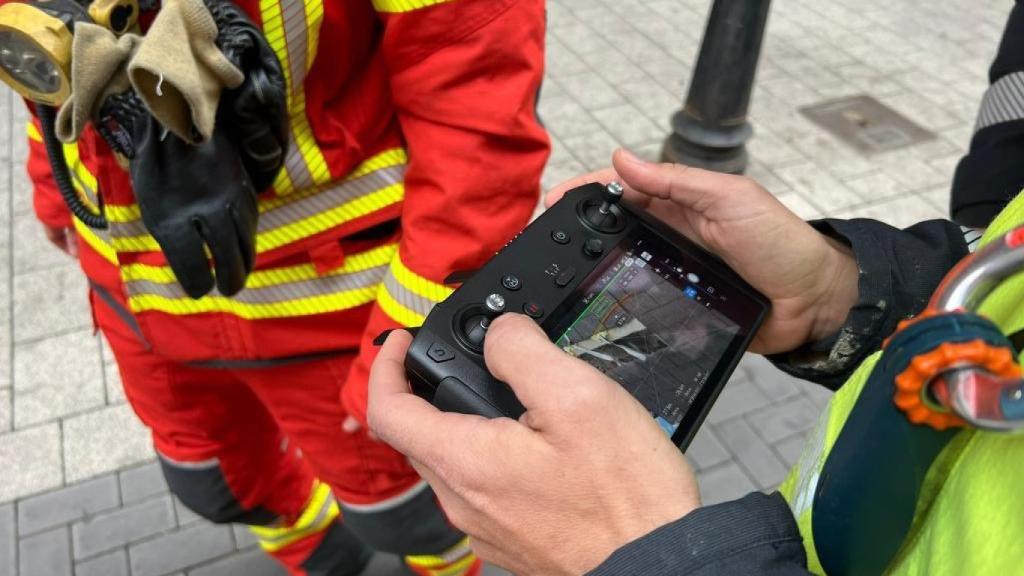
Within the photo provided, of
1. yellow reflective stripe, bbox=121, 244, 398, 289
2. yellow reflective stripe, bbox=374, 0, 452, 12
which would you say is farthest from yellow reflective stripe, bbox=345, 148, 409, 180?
yellow reflective stripe, bbox=374, 0, 452, 12

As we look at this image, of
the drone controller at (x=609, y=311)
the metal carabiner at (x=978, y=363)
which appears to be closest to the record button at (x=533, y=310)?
the drone controller at (x=609, y=311)

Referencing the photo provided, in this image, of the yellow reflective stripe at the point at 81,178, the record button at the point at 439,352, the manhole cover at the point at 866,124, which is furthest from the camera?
the manhole cover at the point at 866,124

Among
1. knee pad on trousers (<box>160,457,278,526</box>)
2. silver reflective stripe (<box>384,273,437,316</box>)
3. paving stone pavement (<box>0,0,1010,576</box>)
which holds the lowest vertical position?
paving stone pavement (<box>0,0,1010,576</box>)

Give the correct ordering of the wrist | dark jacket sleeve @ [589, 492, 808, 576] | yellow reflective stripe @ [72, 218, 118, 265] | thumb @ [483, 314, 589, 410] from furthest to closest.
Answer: yellow reflective stripe @ [72, 218, 118, 265] → the wrist → thumb @ [483, 314, 589, 410] → dark jacket sleeve @ [589, 492, 808, 576]

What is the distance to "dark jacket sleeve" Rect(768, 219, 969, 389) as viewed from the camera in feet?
3.08

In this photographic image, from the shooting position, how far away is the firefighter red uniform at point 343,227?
1.12m

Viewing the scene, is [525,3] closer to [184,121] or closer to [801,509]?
[184,121]

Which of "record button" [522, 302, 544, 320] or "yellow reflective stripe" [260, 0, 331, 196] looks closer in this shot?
"record button" [522, 302, 544, 320]

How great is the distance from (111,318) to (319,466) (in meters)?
0.47

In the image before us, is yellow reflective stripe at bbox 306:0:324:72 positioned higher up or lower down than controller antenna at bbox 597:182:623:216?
higher up

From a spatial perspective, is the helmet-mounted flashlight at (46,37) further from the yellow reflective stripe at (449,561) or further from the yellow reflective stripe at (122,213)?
the yellow reflective stripe at (449,561)

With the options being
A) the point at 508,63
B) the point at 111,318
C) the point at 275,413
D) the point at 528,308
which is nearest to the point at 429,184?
the point at 508,63

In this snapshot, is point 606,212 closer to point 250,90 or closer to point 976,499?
point 250,90

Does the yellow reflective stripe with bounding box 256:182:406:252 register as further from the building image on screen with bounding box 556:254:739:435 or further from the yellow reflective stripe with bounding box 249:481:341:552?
the yellow reflective stripe with bounding box 249:481:341:552
